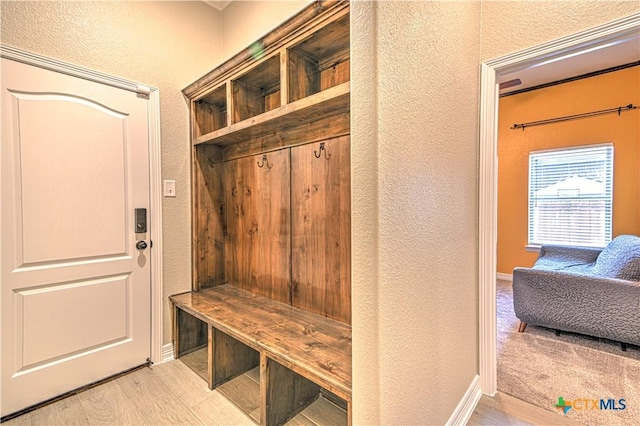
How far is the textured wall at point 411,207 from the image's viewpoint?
947 millimetres

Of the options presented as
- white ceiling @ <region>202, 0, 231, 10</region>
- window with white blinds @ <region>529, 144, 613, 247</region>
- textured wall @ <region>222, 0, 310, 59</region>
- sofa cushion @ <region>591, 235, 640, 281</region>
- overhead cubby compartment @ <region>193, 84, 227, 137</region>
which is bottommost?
sofa cushion @ <region>591, 235, 640, 281</region>

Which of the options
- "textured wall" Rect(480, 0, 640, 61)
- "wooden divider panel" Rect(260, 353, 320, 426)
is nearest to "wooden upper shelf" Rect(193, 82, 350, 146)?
"textured wall" Rect(480, 0, 640, 61)

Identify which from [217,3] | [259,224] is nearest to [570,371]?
[259,224]

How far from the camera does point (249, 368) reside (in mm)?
2027

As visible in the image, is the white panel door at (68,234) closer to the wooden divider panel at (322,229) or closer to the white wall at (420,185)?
the wooden divider panel at (322,229)

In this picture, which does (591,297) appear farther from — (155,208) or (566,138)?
(155,208)

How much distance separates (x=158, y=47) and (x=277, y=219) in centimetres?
157

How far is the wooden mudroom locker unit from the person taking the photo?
1.48 metres

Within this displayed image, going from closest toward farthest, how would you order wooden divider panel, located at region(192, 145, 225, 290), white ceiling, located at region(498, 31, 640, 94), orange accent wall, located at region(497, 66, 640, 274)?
wooden divider panel, located at region(192, 145, 225, 290) < white ceiling, located at region(498, 31, 640, 94) < orange accent wall, located at region(497, 66, 640, 274)

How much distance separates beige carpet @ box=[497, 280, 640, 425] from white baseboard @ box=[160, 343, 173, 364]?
235 centimetres

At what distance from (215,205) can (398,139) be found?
1.84 meters

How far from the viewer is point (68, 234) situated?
174cm

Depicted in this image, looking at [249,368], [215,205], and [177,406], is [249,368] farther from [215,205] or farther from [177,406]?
[215,205]

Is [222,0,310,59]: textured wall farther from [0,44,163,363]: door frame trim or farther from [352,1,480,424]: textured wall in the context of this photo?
[352,1,480,424]: textured wall
